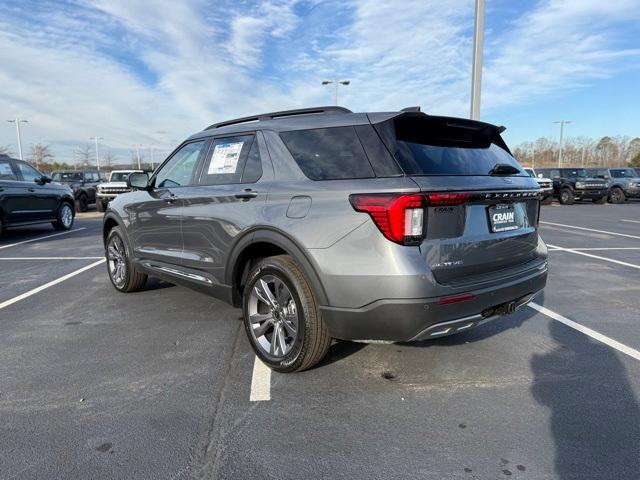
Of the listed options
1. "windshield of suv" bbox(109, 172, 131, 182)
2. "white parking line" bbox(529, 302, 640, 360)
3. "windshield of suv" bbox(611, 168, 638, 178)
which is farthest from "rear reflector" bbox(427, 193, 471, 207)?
"windshield of suv" bbox(611, 168, 638, 178)

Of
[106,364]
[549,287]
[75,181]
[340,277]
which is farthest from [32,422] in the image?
[75,181]

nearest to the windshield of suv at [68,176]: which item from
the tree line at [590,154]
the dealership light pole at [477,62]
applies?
the dealership light pole at [477,62]

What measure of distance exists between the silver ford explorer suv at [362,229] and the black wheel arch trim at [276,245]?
0.01 metres

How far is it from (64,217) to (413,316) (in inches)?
469

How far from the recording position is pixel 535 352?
3.66 metres

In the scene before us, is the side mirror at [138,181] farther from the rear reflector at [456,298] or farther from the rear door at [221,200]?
the rear reflector at [456,298]

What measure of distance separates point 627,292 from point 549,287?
0.86m

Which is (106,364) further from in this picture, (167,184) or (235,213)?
(167,184)

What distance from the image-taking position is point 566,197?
2395 cm

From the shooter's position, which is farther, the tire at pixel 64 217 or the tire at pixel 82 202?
the tire at pixel 82 202

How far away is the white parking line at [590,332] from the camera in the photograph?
3.64 m

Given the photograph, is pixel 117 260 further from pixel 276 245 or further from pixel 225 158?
pixel 276 245

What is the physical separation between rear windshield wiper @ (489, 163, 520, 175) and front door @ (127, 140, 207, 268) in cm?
257

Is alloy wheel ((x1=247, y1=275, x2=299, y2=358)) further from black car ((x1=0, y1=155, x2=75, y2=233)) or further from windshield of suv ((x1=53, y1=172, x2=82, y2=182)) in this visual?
windshield of suv ((x1=53, y1=172, x2=82, y2=182))
